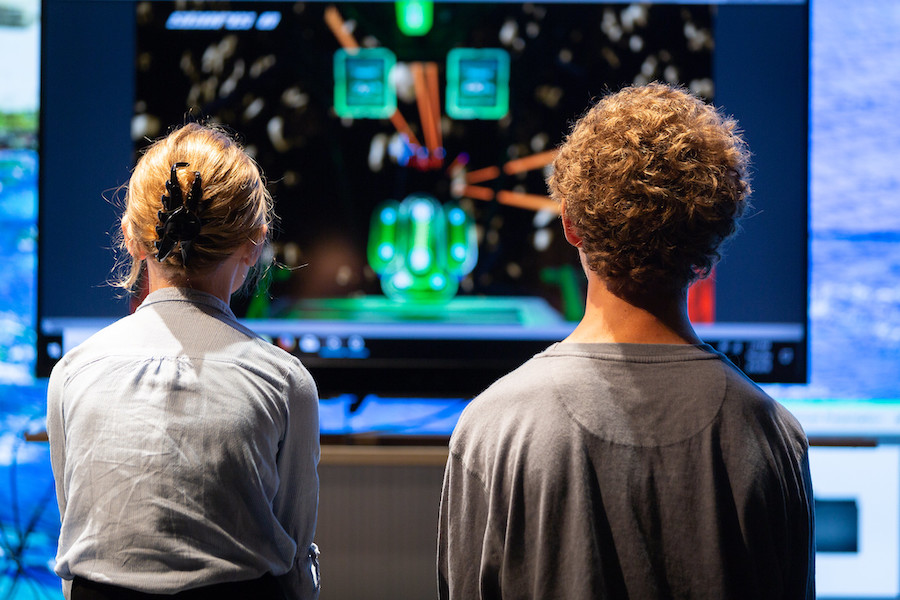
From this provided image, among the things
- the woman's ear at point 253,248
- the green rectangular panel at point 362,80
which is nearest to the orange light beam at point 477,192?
the green rectangular panel at point 362,80

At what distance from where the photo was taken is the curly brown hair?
3.09ft

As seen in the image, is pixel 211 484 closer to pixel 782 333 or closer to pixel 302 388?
pixel 302 388

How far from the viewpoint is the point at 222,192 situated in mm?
1269

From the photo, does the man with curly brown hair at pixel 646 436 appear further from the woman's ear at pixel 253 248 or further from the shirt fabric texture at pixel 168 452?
the woman's ear at pixel 253 248

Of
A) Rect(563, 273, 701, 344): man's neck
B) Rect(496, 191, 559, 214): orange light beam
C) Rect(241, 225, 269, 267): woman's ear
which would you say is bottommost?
Rect(563, 273, 701, 344): man's neck

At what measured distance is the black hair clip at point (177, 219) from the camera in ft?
3.98

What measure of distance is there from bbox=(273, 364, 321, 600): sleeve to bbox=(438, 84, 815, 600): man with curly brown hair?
1.33 feet

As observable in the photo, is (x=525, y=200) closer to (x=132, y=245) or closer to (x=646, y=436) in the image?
(x=132, y=245)

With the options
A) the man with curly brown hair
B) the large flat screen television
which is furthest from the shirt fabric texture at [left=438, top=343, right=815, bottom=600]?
the large flat screen television

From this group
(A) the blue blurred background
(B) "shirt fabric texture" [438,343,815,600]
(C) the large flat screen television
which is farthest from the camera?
(A) the blue blurred background

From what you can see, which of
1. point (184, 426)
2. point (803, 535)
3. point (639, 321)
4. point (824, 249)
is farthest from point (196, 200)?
point (824, 249)

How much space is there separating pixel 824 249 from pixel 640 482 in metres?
2.30

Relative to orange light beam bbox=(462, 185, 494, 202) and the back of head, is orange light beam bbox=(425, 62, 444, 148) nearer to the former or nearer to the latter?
orange light beam bbox=(462, 185, 494, 202)

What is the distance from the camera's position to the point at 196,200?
124cm
